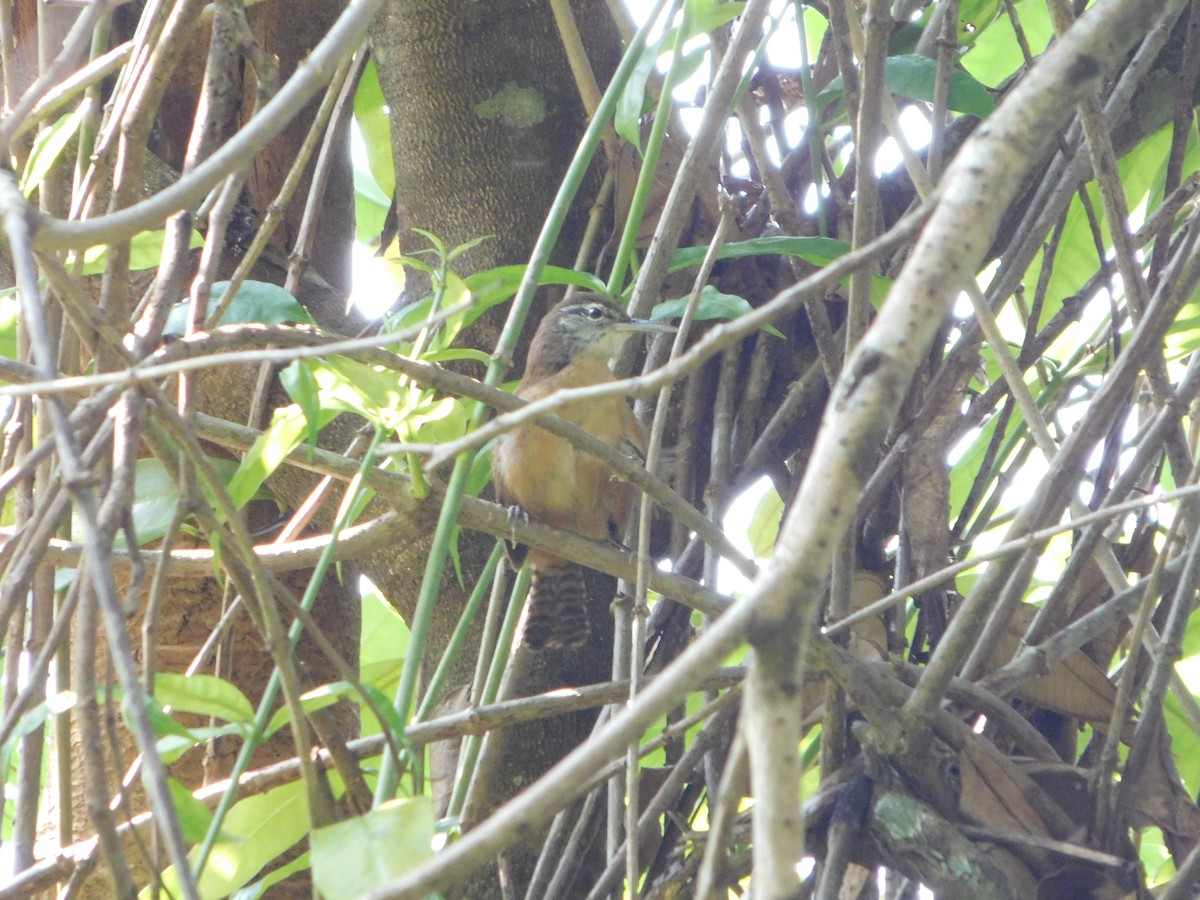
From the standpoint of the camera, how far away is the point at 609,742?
0.73m

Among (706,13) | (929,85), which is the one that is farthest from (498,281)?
(929,85)

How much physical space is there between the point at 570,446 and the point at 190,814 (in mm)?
2064

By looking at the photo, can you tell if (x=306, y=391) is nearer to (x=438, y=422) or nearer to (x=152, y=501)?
(x=438, y=422)

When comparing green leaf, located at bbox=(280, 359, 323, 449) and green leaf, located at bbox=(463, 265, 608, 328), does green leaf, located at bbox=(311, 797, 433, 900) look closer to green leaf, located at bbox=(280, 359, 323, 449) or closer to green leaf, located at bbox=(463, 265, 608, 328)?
green leaf, located at bbox=(280, 359, 323, 449)

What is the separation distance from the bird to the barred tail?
4 cm

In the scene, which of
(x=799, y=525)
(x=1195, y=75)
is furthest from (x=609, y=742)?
(x=1195, y=75)

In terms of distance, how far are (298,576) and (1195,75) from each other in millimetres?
2579

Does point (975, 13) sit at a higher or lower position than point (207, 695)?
higher

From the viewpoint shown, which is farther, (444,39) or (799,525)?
(444,39)

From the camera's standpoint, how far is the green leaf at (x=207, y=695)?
154 cm

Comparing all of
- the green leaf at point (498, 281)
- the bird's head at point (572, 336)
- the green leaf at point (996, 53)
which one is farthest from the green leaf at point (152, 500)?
the green leaf at point (996, 53)

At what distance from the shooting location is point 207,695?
1541 mm

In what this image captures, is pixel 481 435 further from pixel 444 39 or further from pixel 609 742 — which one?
pixel 444 39

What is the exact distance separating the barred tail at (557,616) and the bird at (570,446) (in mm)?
40
